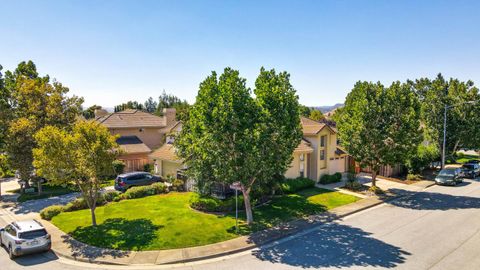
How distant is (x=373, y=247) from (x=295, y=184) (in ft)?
39.9

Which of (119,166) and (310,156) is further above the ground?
(310,156)

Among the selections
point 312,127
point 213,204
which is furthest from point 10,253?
point 312,127

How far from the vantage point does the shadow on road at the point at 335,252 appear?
14.6 meters

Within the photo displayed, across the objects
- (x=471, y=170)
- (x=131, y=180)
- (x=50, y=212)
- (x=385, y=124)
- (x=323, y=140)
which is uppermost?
(x=385, y=124)

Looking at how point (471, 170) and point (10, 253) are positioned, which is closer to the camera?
point (10, 253)

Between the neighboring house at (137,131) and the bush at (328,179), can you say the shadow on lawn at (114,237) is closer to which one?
the bush at (328,179)

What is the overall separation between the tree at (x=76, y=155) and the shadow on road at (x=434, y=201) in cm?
2127

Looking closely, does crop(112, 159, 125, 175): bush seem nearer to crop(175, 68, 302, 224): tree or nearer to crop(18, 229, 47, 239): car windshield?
crop(175, 68, 302, 224): tree

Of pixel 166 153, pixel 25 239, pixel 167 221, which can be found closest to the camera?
pixel 25 239

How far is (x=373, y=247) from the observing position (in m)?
16.2

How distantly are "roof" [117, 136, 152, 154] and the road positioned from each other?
76.1 ft

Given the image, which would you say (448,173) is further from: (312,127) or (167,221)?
(167,221)

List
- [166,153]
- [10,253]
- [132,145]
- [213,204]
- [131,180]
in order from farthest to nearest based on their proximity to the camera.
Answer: [132,145] < [166,153] < [131,180] < [213,204] < [10,253]

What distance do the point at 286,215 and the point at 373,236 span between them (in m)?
5.60
